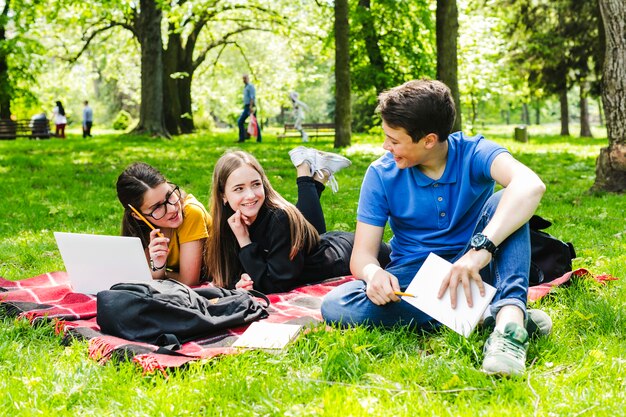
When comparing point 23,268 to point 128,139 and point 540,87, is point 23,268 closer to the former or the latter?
point 128,139

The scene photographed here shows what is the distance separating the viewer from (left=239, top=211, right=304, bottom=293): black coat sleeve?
14.3 ft

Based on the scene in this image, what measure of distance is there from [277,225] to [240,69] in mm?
34480

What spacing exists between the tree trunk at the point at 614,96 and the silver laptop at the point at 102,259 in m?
6.00

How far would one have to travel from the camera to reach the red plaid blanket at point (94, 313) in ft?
10.3

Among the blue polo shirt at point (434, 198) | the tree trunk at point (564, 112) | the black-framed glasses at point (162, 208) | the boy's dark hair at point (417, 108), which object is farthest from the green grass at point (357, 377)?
the tree trunk at point (564, 112)

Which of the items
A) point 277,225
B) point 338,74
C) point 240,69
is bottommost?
point 277,225

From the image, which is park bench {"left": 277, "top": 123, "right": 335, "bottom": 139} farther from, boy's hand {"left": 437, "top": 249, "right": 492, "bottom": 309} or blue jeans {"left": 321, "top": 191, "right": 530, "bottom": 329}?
boy's hand {"left": 437, "top": 249, "right": 492, "bottom": 309}

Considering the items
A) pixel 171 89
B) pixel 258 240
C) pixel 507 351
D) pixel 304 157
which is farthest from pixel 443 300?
pixel 171 89

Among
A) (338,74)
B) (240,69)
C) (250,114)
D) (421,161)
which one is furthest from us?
(240,69)

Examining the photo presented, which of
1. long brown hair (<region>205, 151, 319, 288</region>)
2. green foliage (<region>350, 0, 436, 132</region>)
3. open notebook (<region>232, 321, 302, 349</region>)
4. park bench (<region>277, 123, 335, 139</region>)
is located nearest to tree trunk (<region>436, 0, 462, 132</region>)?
green foliage (<region>350, 0, 436, 132</region>)

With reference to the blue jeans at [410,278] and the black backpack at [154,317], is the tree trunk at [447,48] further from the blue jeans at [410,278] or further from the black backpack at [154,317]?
the black backpack at [154,317]

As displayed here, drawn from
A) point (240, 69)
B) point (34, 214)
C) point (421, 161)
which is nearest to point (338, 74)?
point (34, 214)

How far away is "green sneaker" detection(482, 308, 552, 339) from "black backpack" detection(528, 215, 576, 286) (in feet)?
3.35

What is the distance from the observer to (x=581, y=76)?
21781 mm
